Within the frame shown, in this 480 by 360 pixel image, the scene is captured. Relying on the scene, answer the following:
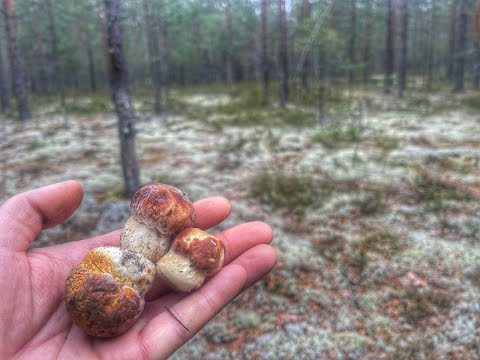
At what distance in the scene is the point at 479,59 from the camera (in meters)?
18.3

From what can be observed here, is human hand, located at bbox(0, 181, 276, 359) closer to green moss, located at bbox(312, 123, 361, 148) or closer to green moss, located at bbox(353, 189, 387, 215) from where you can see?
green moss, located at bbox(353, 189, 387, 215)

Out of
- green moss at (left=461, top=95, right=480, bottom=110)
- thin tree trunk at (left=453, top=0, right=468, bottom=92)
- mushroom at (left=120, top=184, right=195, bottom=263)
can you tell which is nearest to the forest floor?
mushroom at (left=120, top=184, right=195, bottom=263)

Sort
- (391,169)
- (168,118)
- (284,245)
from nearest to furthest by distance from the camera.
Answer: (284,245) < (391,169) < (168,118)

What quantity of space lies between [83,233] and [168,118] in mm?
A: 10454

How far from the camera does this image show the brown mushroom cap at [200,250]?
8.51 feet

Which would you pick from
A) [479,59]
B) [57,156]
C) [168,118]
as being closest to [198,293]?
[57,156]

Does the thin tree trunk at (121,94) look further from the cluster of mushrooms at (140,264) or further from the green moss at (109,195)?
the cluster of mushrooms at (140,264)

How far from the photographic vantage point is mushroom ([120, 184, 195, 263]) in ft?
8.89

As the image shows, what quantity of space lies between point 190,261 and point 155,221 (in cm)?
40

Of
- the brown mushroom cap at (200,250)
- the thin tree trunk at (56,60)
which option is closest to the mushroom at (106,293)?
the brown mushroom cap at (200,250)

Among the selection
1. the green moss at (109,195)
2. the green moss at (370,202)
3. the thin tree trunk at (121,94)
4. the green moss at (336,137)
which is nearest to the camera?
the thin tree trunk at (121,94)

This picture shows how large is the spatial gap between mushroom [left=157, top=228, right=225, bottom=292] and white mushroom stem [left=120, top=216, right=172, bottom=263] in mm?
110

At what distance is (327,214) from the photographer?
590 centimetres

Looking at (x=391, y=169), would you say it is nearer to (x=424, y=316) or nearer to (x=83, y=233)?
(x=424, y=316)
